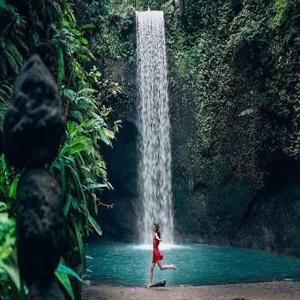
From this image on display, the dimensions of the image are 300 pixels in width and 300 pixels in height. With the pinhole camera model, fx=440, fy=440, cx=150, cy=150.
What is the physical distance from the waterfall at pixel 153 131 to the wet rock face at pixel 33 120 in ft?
39.8

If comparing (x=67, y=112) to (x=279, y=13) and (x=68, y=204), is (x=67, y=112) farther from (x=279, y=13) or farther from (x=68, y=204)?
(x=279, y=13)

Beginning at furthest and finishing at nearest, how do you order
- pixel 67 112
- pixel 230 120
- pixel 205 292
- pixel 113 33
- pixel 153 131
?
pixel 113 33, pixel 153 131, pixel 230 120, pixel 205 292, pixel 67 112

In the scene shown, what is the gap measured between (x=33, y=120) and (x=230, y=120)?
38.1 feet

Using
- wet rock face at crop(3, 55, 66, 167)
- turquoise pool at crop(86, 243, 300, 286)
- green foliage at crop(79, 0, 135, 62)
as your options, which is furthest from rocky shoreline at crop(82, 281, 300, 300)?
green foliage at crop(79, 0, 135, 62)

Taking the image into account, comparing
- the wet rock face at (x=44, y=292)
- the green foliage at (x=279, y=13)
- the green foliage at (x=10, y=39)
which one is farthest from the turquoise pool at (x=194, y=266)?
the green foliage at (x=279, y=13)

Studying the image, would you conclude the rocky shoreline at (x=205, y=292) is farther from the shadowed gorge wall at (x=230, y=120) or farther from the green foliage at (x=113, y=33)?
the green foliage at (x=113, y=33)

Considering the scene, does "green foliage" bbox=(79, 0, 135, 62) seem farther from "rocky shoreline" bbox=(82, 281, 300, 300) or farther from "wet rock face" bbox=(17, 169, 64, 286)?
Answer: "wet rock face" bbox=(17, 169, 64, 286)

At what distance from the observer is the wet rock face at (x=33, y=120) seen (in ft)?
10.3

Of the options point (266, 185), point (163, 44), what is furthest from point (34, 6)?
point (163, 44)

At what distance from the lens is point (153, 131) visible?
15711 millimetres

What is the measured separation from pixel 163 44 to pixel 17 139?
14.0 meters

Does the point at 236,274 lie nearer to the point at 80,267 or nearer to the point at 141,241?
the point at 80,267

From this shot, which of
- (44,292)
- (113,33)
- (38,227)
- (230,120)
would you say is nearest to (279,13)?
(230,120)

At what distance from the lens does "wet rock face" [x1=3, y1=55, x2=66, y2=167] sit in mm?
3139
